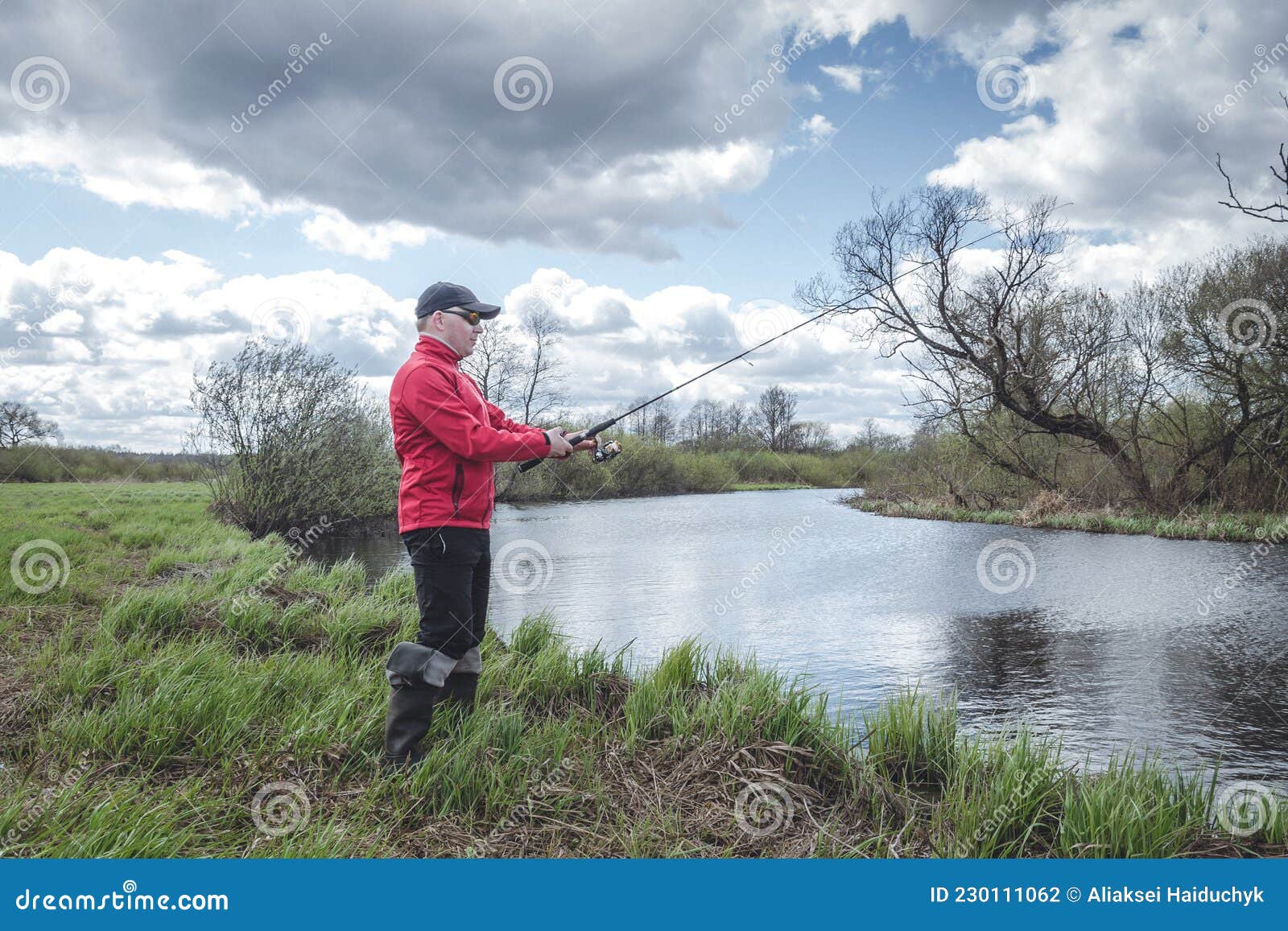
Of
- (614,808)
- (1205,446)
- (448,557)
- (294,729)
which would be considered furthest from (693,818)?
(1205,446)

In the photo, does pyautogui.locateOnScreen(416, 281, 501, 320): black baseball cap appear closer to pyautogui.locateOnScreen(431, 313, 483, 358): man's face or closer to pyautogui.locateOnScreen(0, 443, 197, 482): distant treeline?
pyautogui.locateOnScreen(431, 313, 483, 358): man's face

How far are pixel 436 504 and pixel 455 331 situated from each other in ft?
2.71

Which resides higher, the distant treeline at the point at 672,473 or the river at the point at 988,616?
the distant treeline at the point at 672,473

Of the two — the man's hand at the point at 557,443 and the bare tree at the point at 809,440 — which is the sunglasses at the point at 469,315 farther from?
the bare tree at the point at 809,440

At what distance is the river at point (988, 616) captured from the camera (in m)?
5.52

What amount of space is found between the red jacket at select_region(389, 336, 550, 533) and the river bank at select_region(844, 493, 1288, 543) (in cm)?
1899

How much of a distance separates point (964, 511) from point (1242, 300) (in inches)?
358

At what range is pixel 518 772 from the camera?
346 centimetres

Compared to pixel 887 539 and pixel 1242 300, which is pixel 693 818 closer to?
pixel 887 539

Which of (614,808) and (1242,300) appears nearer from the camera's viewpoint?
(614,808)

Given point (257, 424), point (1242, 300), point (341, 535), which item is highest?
point (1242, 300)

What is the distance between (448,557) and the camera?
3.42 m

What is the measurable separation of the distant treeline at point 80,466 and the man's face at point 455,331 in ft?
91.1

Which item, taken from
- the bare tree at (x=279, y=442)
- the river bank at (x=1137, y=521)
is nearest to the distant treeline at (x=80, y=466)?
the bare tree at (x=279, y=442)
